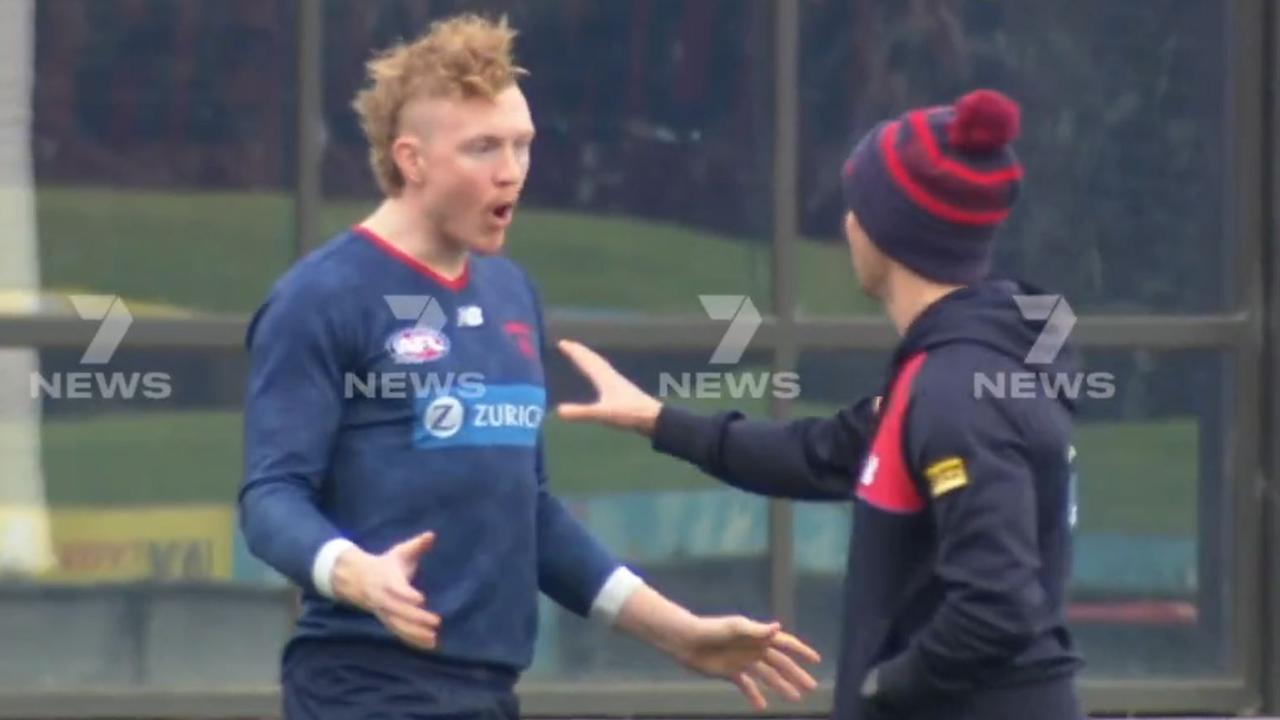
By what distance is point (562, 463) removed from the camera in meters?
6.50

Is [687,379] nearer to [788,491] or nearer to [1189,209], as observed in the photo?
[1189,209]

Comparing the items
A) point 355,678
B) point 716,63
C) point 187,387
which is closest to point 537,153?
point 716,63

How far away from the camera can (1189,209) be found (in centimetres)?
659

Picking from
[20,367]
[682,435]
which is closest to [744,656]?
[682,435]

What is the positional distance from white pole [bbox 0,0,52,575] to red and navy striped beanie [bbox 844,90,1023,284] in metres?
3.21

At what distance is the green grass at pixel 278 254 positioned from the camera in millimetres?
6438

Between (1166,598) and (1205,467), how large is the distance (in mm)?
358

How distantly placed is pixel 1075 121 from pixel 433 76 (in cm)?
309

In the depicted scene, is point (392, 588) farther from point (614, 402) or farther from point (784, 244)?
point (784, 244)
